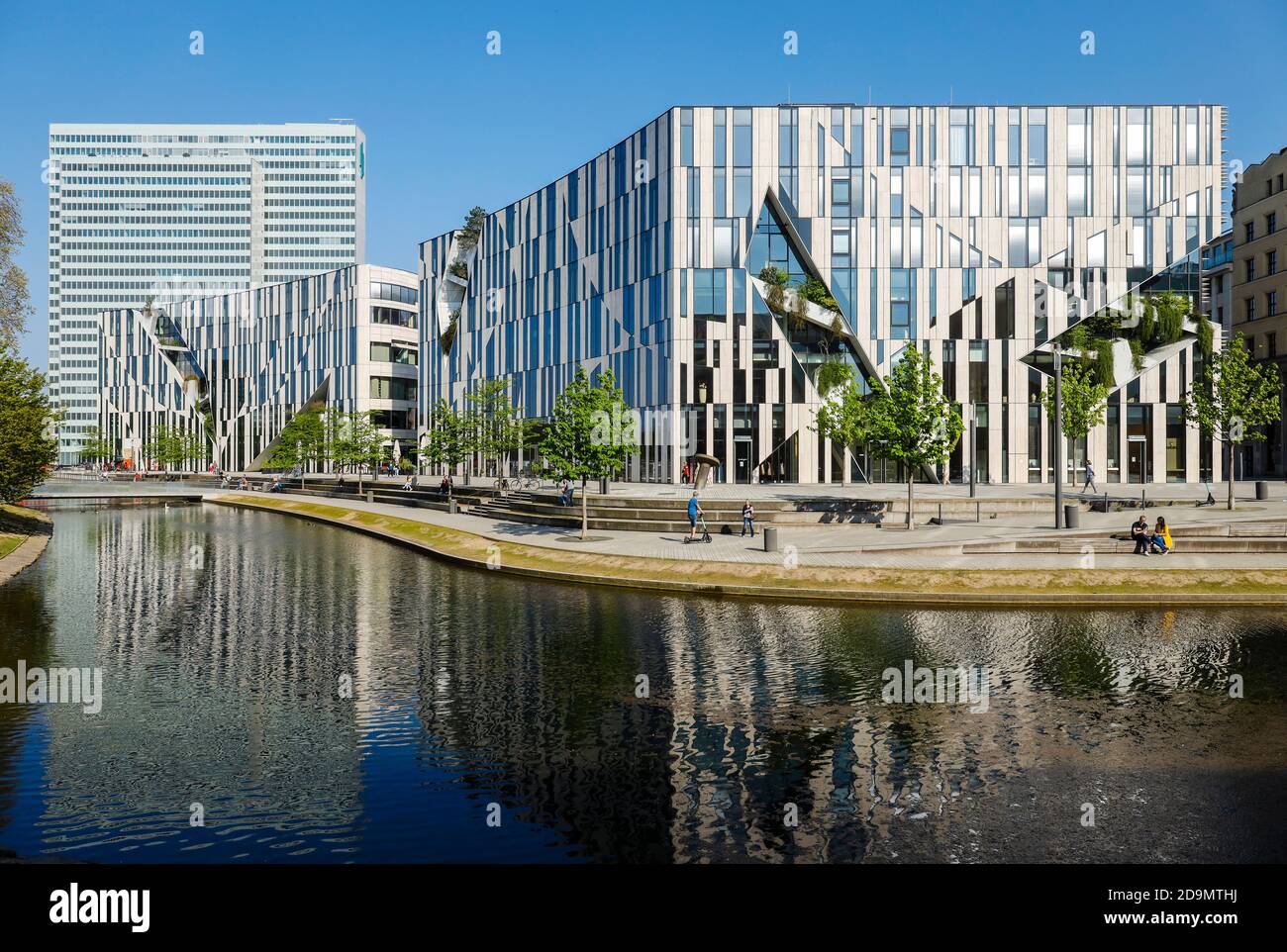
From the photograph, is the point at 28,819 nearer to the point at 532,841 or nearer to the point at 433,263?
the point at 532,841

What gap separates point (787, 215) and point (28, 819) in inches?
2298

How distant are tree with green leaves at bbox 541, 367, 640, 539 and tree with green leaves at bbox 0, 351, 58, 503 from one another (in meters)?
23.4

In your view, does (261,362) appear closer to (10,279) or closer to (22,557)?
(10,279)

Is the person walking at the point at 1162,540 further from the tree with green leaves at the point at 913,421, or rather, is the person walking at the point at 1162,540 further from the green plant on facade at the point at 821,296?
the green plant on facade at the point at 821,296

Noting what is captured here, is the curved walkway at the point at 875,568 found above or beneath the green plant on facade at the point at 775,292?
beneath

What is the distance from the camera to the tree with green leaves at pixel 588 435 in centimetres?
3762

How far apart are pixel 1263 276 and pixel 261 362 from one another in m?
116

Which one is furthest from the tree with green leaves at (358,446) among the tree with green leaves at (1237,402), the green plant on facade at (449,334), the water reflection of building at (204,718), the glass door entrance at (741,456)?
the tree with green leaves at (1237,402)

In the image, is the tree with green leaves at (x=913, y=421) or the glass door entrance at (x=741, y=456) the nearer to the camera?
the tree with green leaves at (x=913, y=421)

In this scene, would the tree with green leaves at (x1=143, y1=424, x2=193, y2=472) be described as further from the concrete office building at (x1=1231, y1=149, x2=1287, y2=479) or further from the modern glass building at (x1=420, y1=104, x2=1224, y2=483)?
the concrete office building at (x1=1231, y1=149, x2=1287, y2=479)

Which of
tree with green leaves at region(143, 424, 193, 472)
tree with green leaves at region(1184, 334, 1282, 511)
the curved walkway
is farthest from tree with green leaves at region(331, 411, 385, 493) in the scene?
tree with green leaves at region(1184, 334, 1282, 511)

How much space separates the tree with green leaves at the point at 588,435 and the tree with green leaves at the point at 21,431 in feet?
76.8

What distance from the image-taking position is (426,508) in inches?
2096
